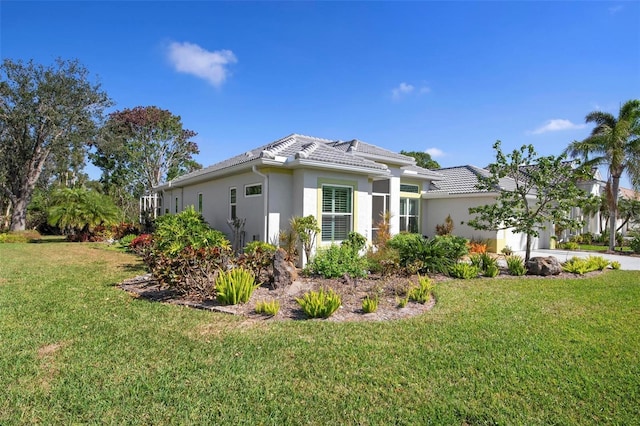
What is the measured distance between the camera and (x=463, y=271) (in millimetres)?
10875

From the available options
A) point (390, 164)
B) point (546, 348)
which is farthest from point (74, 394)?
point (390, 164)

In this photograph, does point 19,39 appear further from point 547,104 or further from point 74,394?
point 547,104

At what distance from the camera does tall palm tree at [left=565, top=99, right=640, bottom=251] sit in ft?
67.4

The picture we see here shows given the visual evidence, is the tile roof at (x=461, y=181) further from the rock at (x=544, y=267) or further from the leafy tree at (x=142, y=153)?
the leafy tree at (x=142, y=153)

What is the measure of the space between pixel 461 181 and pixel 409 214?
4.19m

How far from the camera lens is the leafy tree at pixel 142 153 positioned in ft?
112

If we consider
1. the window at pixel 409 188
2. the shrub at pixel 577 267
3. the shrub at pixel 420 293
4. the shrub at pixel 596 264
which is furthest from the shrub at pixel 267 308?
the window at pixel 409 188

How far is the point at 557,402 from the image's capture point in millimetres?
3795

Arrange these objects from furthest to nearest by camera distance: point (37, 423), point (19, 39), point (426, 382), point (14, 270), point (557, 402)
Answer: point (19, 39) < point (14, 270) < point (426, 382) < point (557, 402) < point (37, 423)

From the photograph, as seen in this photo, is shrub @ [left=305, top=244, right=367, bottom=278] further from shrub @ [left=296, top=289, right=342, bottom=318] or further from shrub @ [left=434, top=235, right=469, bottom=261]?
shrub @ [left=296, top=289, right=342, bottom=318]

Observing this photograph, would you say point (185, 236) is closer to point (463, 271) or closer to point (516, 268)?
point (463, 271)

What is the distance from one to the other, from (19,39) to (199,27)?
7.93 meters

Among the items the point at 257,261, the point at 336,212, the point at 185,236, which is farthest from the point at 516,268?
the point at 185,236

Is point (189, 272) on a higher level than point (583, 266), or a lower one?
higher
